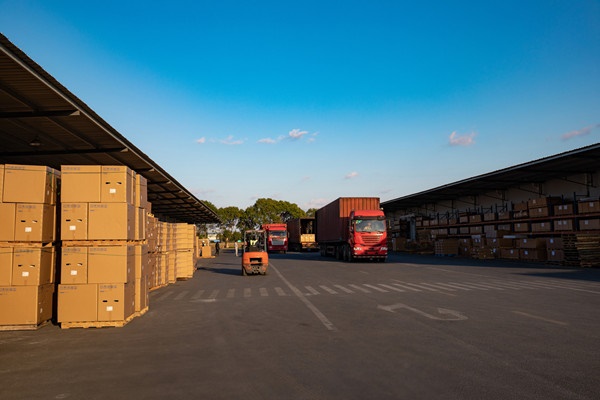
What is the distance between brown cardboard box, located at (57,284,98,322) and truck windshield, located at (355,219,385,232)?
71.6ft

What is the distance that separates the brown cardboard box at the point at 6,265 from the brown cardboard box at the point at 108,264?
149 cm

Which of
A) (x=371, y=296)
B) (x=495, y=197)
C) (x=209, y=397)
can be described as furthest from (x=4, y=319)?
(x=495, y=197)

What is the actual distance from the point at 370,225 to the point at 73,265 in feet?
Result: 73.2

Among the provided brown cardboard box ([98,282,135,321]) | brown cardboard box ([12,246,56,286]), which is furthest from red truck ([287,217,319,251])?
brown cardboard box ([12,246,56,286])

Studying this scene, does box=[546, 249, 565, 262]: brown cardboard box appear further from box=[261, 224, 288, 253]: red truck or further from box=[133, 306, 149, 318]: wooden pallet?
box=[261, 224, 288, 253]: red truck

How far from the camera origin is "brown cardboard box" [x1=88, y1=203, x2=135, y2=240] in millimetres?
9391

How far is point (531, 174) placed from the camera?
31.9 metres

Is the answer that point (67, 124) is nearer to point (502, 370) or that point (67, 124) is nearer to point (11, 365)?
point (11, 365)

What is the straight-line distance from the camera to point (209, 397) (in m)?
4.80

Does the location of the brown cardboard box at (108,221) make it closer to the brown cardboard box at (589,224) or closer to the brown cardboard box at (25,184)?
the brown cardboard box at (25,184)

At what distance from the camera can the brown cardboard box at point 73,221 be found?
932 cm

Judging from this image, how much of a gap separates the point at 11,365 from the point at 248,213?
299 ft

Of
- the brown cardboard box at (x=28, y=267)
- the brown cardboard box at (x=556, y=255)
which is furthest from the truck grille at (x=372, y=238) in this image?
the brown cardboard box at (x=28, y=267)

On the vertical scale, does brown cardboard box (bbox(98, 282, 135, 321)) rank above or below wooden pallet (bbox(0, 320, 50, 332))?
above
